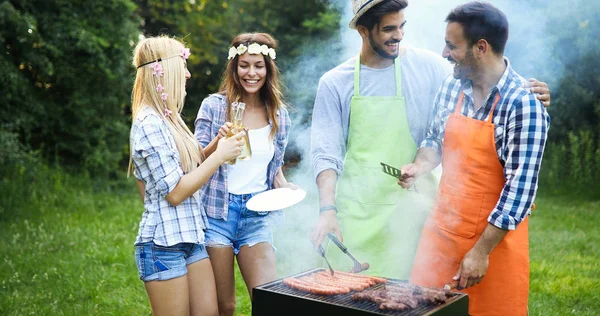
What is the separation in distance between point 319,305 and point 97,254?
166 inches

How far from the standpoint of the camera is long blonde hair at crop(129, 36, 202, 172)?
3.00 metres

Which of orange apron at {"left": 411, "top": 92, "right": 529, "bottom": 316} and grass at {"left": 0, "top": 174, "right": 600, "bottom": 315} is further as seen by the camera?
grass at {"left": 0, "top": 174, "right": 600, "bottom": 315}

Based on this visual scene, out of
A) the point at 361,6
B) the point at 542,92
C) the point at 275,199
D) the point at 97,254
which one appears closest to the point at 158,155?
Answer: the point at 275,199

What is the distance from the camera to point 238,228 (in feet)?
11.1

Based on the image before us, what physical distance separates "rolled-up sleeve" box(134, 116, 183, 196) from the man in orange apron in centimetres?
112

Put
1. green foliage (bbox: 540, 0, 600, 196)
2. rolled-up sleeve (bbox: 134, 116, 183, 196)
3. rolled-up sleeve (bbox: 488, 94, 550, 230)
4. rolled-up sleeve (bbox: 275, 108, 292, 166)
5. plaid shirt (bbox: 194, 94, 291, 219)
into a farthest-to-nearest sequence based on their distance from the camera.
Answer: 1. green foliage (bbox: 540, 0, 600, 196)
2. rolled-up sleeve (bbox: 275, 108, 292, 166)
3. plaid shirt (bbox: 194, 94, 291, 219)
4. rolled-up sleeve (bbox: 134, 116, 183, 196)
5. rolled-up sleeve (bbox: 488, 94, 550, 230)

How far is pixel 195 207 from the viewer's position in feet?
10.0

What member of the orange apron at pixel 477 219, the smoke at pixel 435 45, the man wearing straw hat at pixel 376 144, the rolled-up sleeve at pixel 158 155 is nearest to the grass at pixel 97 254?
the smoke at pixel 435 45

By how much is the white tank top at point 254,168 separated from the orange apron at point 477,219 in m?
1.09

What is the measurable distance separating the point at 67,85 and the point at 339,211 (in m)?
7.37

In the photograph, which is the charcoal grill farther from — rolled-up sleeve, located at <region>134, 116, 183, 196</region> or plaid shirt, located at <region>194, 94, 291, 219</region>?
plaid shirt, located at <region>194, 94, 291, 219</region>

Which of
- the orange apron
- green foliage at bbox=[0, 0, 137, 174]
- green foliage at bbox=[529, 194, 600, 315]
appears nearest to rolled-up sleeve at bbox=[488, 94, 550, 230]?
the orange apron

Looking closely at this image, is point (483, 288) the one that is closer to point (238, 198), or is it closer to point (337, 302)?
point (337, 302)

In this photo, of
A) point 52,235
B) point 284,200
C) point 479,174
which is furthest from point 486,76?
point 52,235
